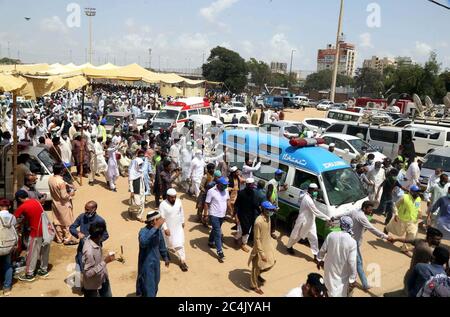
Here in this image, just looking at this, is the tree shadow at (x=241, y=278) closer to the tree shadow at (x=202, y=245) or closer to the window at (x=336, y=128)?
the tree shadow at (x=202, y=245)

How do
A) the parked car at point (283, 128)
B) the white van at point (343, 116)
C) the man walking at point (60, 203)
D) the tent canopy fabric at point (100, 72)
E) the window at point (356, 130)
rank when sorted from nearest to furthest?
the man walking at point (60, 203) → the tent canopy fabric at point (100, 72) → the window at point (356, 130) → the parked car at point (283, 128) → the white van at point (343, 116)

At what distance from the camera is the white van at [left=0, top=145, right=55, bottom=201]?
7.98 meters

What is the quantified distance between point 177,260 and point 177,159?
440cm

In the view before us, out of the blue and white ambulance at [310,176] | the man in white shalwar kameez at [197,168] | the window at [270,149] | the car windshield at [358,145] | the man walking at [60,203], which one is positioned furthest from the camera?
the car windshield at [358,145]

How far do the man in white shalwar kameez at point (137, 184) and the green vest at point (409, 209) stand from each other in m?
5.74

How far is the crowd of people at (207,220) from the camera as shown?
15.5 ft

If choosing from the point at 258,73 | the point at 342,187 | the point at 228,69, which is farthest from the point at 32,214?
the point at 258,73

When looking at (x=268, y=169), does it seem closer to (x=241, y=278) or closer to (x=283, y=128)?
(x=241, y=278)

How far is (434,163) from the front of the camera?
1210 centimetres

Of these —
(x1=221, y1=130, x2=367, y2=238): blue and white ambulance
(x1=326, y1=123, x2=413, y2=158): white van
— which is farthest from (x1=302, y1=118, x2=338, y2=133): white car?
(x1=221, y1=130, x2=367, y2=238): blue and white ambulance

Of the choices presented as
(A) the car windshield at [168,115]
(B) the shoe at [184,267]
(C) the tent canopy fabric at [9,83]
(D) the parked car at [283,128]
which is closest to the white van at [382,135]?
(D) the parked car at [283,128]

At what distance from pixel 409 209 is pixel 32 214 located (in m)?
7.00

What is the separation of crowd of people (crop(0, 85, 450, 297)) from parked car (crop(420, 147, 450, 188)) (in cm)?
165
